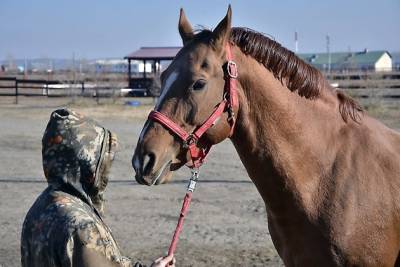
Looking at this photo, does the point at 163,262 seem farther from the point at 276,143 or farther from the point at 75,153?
the point at 276,143

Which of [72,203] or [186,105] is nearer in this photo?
[72,203]

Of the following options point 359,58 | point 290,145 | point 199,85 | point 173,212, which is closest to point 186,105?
point 199,85

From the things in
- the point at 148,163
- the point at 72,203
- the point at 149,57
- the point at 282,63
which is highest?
the point at 282,63

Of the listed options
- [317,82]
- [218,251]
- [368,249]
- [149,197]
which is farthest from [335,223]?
[149,197]

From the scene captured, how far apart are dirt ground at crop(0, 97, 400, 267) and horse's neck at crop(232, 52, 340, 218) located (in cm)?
291

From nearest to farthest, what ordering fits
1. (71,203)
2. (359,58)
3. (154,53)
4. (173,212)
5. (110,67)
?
(71,203)
(173,212)
(154,53)
(110,67)
(359,58)

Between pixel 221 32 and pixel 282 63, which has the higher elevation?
pixel 221 32

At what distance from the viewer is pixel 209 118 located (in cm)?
295

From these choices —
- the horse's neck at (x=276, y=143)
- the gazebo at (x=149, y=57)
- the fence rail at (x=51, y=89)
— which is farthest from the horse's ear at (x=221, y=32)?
the gazebo at (x=149, y=57)

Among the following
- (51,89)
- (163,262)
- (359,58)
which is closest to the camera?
(163,262)

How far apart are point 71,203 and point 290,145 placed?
1.09 meters

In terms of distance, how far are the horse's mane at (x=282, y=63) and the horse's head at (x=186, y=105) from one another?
11 cm

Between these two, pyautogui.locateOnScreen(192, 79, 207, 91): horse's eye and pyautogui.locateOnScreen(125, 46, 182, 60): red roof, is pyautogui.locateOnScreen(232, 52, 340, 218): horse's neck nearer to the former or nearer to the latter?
pyautogui.locateOnScreen(192, 79, 207, 91): horse's eye

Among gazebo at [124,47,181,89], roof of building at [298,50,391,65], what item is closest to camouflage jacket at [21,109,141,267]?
gazebo at [124,47,181,89]
